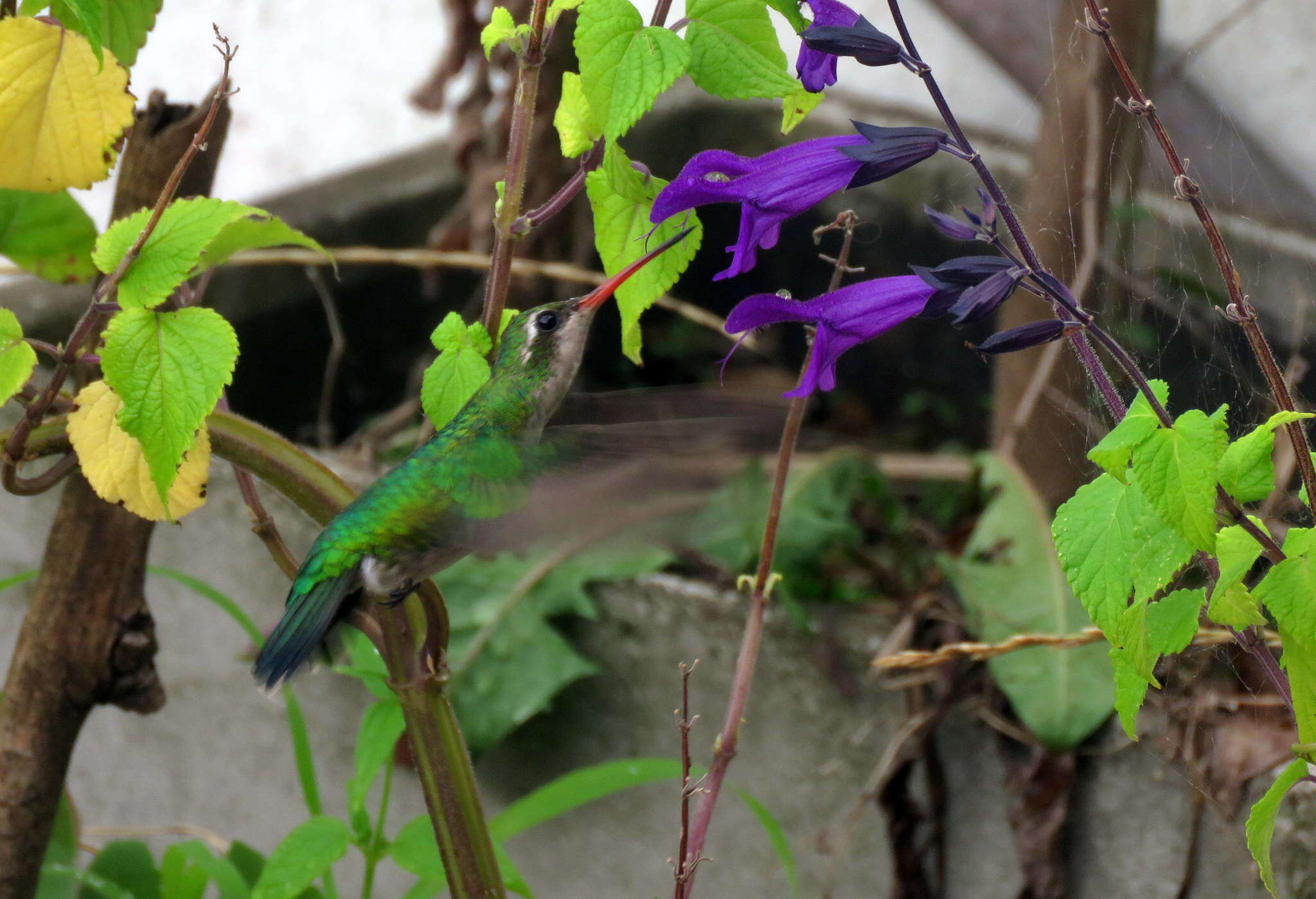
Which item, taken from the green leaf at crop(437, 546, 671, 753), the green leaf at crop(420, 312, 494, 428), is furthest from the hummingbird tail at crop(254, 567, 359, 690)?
the green leaf at crop(437, 546, 671, 753)

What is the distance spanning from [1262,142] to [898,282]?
0.86 m

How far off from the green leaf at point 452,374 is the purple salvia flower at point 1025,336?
0.79 ft

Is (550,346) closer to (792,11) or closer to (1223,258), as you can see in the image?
(792,11)

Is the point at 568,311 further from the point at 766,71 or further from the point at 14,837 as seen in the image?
the point at 14,837

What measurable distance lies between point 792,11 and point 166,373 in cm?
33

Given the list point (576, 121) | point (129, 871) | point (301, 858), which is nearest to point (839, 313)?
point (576, 121)

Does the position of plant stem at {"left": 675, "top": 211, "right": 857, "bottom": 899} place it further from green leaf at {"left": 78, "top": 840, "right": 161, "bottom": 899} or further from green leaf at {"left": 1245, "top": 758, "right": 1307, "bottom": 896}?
green leaf at {"left": 78, "top": 840, "right": 161, "bottom": 899}

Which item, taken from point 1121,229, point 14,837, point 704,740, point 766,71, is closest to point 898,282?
point 766,71

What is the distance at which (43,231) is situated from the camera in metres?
0.82

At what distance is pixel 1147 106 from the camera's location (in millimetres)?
506

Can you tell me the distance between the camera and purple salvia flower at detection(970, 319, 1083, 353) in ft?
1.58

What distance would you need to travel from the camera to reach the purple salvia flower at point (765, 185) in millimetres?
534

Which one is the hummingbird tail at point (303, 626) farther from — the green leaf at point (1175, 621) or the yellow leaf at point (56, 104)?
the green leaf at point (1175, 621)

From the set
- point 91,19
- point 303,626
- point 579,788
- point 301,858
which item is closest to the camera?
point 91,19
